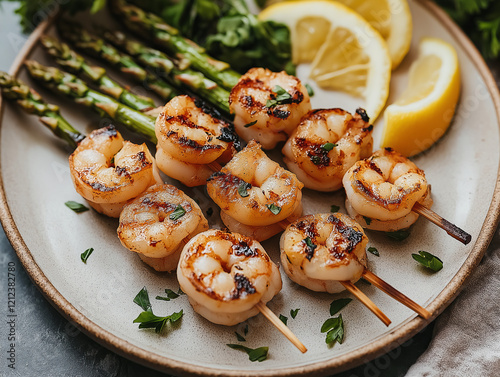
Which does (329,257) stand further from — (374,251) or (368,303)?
(374,251)

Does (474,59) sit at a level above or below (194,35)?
above

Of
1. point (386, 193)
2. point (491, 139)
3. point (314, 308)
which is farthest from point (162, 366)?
point (491, 139)

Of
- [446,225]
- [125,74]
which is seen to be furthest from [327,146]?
[125,74]

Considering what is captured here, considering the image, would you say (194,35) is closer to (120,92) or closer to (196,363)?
(120,92)

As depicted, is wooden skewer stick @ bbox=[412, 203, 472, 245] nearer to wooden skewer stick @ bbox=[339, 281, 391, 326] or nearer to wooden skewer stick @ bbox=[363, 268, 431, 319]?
wooden skewer stick @ bbox=[363, 268, 431, 319]

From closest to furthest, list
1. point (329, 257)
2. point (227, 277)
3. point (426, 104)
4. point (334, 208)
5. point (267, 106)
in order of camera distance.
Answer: point (227, 277) < point (329, 257) < point (267, 106) < point (334, 208) < point (426, 104)
